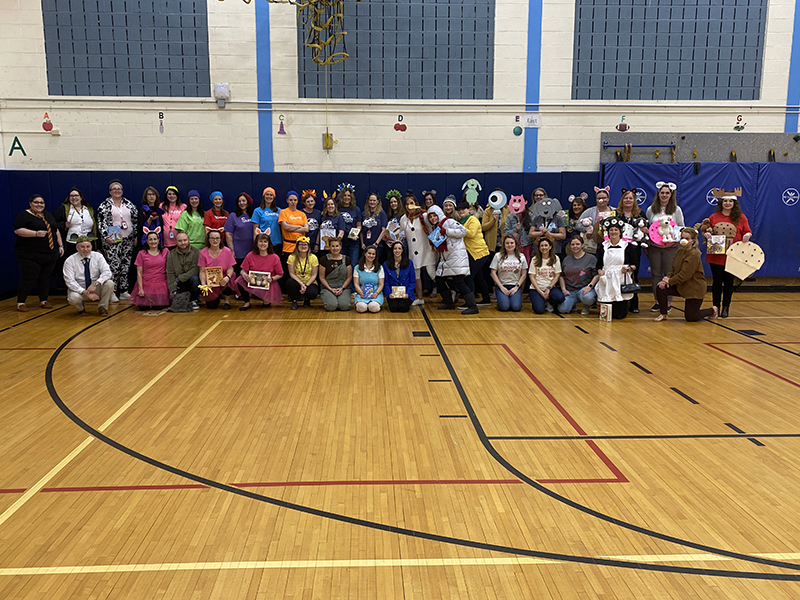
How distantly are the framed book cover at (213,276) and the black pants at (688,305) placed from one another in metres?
5.90

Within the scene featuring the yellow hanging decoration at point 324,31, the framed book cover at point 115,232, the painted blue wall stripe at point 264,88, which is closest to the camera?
the framed book cover at point 115,232

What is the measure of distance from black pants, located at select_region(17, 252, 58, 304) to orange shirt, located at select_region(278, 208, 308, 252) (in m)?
3.30

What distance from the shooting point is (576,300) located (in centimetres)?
832

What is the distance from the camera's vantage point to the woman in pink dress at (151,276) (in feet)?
27.1

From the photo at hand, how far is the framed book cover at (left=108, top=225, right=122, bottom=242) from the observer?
8.98m

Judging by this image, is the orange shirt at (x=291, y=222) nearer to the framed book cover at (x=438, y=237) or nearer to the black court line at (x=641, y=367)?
the framed book cover at (x=438, y=237)

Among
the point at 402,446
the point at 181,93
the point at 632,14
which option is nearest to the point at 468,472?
the point at 402,446

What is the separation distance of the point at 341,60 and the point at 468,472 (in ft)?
26.4

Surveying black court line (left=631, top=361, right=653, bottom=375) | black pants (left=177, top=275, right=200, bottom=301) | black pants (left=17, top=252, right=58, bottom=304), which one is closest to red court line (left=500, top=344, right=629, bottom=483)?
black court line (left=631, top=361, right=653, bottom=375)

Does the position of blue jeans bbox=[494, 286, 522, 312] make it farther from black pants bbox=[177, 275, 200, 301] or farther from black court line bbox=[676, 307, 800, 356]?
black pants bbox=[177, 275, 200, 301]

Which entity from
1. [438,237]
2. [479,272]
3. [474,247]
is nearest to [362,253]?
[438,237]

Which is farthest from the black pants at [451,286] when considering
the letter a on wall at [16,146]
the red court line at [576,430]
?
the letter a on wall at [16,146]

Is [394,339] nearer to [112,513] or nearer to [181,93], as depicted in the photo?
[112,513]

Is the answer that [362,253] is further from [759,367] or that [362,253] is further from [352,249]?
[759,367]
